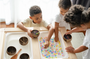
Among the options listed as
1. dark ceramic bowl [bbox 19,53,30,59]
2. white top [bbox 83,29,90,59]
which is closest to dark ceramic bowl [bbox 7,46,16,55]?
dark ceramic bowl [bbox 19,53,30,59]

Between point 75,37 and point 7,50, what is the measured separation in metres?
1.35

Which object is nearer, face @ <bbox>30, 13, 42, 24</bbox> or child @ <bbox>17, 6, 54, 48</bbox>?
child @ <bbox>17, 6, 54, 48</bbox>

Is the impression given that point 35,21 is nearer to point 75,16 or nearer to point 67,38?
point 67,38

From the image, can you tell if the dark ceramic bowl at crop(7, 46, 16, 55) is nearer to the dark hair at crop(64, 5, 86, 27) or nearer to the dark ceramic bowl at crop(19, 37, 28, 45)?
the dark ceramic bowl at crop(19, 37, 28, 45)

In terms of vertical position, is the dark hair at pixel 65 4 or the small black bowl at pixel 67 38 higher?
the dark hair at pixel 65 4

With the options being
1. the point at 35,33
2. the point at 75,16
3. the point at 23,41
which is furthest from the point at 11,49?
the point at 75,16

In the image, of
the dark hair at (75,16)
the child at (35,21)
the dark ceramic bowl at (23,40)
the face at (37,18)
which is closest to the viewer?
the dark hair at (75,16)

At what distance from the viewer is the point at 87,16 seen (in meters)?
1.03

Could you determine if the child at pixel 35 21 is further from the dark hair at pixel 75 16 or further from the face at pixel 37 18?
the dark hair at pixel 75 16

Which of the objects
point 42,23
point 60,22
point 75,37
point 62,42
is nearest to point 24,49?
point 62,42

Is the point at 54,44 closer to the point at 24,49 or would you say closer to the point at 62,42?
the point at 62,42

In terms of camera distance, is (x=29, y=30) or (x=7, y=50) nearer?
(x=7, y=50)

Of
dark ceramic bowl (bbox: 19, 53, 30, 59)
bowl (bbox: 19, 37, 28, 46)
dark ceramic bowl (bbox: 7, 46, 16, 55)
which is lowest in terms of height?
dark ceramic bowl (bbox: 19, 53, 30, 59)

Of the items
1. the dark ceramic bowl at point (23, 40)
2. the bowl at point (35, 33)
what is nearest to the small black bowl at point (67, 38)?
the bowl at point (35, 33)
